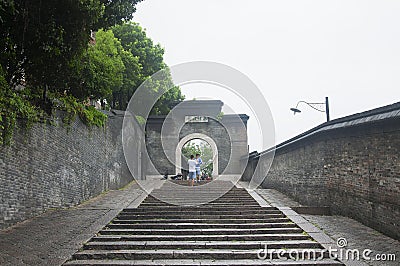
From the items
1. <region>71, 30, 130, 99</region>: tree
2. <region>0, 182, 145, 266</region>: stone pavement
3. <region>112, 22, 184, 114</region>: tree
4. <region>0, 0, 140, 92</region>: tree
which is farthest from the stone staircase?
<region>112, 22, 184, 114</region>: tree

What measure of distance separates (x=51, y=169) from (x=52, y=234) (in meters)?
2.12

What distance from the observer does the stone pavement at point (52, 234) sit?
424 centimetres

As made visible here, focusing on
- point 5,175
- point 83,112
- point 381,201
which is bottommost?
point 381,201

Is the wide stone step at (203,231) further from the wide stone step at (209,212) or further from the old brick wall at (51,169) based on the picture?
the old brick wall at (51,169)

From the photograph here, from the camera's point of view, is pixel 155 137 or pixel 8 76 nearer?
pixel 8 76

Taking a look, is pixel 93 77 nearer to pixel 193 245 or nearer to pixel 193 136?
pixel 193 245

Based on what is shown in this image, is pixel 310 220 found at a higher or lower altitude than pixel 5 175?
lower

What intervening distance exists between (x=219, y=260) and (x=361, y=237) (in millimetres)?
2157

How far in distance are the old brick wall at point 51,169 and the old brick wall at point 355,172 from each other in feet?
17.6

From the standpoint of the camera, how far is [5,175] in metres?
5.52

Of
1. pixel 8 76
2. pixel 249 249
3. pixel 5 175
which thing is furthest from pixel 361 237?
pixel 8 76

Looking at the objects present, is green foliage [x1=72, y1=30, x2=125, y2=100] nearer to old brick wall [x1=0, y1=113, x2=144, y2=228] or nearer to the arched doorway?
old brick wall [x1=0, y1=113, x2=144, y2=228]

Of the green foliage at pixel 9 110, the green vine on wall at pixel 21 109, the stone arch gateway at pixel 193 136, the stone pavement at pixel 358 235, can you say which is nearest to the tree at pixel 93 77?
the green vine on wall at pixel 21 109

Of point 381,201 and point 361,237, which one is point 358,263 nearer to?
point 361,237
